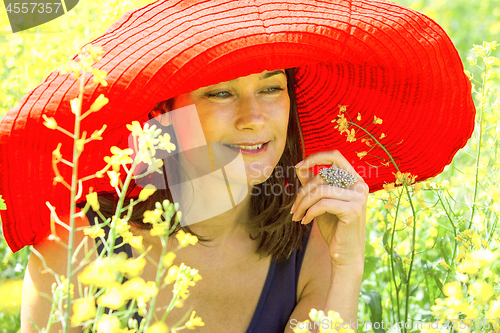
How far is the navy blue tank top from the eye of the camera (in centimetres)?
138

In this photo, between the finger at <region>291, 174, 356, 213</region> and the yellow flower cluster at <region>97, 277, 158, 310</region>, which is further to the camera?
the finger at <region>291, 174, 356, 213</region>

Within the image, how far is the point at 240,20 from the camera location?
913 mm

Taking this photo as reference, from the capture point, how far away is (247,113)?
3.68 ft

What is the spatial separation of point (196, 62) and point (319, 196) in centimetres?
45

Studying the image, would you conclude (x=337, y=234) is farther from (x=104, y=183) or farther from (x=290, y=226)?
(x=104, y=183)

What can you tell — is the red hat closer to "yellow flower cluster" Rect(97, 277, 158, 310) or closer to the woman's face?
the woman's face

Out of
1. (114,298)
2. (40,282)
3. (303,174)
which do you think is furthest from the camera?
(303,174)

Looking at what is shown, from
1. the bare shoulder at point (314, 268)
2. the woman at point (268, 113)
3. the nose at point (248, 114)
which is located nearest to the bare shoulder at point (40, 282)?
the woman at point (268, 113)

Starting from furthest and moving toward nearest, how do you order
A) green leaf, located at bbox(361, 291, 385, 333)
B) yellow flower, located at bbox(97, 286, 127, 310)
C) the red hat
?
green leaf, located at bbox(361, 291, 385, 333) → the red hat → yellow flower, located at bbox(97, 286, 127, 310)

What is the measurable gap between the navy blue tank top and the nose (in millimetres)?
508

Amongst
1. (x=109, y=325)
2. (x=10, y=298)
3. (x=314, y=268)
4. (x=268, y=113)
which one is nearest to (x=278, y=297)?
(x=314, y=268)

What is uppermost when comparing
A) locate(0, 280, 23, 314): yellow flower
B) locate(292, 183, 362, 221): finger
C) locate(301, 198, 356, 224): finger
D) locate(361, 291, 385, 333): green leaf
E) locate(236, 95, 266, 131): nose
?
locate(236, 95, 266, 131): nose

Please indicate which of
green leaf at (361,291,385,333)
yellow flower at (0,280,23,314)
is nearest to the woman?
green leaf at (361,291,385,333)

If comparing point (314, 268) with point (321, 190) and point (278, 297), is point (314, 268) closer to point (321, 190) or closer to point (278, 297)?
point (278, 297)
